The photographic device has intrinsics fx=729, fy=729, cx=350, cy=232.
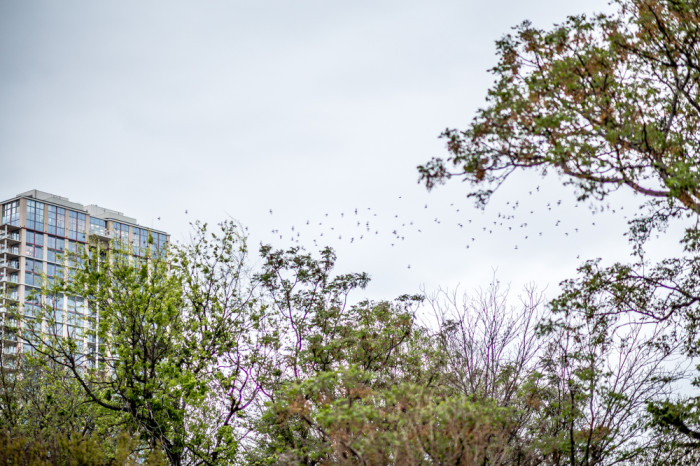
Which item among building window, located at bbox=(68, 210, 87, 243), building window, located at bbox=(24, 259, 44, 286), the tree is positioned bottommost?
the tree

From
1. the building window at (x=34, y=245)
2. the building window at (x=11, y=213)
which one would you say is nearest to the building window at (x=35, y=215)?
the building window at (x=34, y=245)

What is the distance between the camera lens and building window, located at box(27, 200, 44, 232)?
7338 cm

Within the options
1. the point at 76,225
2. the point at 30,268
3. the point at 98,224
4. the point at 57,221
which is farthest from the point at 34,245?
the point at 98,224

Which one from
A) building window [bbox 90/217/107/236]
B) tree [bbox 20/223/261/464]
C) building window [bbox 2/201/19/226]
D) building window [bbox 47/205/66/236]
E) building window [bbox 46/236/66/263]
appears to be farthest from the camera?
building window [bbox 90/217/107/236]

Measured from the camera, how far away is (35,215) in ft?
242

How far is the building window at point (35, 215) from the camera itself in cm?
7338

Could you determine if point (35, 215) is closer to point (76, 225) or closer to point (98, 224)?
point (76, 225)

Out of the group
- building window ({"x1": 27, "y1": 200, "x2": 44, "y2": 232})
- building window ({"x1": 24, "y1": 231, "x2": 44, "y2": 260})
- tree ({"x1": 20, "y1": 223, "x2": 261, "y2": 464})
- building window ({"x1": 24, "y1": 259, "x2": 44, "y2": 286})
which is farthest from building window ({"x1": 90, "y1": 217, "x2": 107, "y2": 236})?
tree ({"x1": 20, "y1": 223, "x2": 261, "y2": 464})

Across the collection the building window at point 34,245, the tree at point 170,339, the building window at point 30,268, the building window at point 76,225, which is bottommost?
the tree at point 170,339

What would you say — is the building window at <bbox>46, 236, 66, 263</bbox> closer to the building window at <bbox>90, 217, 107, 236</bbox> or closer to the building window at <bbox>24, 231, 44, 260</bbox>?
the building window at <bbox>24, 231, 44, 260</bbox>

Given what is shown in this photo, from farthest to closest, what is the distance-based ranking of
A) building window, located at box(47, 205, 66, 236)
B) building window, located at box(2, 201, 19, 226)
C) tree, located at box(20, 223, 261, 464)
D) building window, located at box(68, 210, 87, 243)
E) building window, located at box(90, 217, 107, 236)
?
building window, located at box(90, 217, 107, 236), building window, located at box(68, 210, 87, 243), building window, located at box(47, 205, 66, 236), building window, located at box(2, 201, 19, 226), tree, located at box(20, 223, 261, 464)

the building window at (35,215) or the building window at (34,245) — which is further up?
the building window at (35,215)

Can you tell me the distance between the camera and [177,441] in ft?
43.5

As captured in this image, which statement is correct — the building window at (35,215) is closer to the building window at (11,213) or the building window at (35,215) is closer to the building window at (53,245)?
the building window at (11,213)
